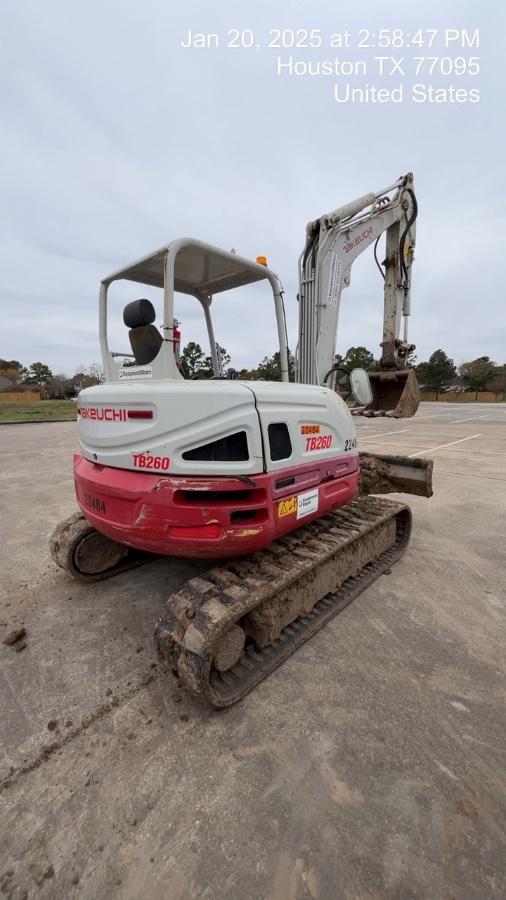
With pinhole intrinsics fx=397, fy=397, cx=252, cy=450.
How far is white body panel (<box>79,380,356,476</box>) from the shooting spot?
222cm

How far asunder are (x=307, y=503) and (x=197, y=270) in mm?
2265

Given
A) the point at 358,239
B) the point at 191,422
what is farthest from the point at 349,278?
the point at 191,422

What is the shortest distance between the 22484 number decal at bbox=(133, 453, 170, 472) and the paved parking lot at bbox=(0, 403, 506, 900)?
1.30 metres

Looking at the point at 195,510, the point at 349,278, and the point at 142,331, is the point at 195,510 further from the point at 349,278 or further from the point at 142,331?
the point at 349,278

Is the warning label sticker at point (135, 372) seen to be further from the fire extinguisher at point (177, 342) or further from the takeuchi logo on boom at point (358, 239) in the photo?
the takeuchi logo on boom at point (358, 239)

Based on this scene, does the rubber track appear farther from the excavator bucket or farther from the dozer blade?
the excavator bucket

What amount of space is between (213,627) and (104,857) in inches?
36.0

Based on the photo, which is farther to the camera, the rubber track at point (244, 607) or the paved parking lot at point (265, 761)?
the rubber track at point (244, 607)

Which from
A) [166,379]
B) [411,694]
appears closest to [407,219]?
[166,379]

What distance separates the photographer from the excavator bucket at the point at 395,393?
4410 mm

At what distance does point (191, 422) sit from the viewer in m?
2.22

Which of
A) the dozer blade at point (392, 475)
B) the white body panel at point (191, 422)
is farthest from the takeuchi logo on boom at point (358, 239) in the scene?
the white body panel at point (191, 422)

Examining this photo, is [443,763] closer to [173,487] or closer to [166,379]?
[173,487]

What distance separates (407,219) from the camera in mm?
4965
